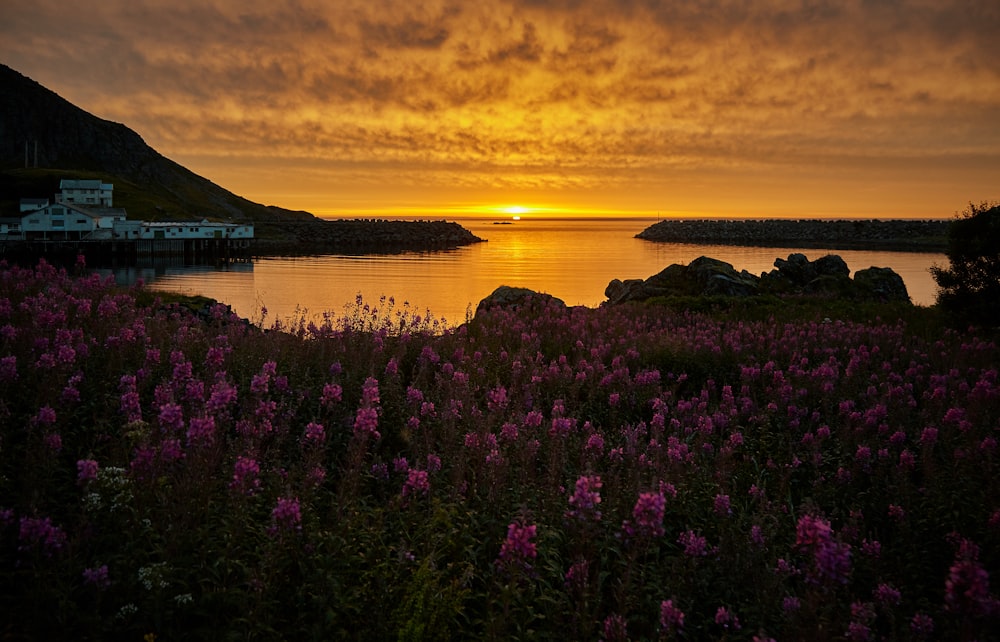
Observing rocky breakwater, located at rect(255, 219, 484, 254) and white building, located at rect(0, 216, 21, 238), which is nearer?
white building, located at rect(0, 216, 21, 238)

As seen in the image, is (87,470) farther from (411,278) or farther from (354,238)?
(354,238)

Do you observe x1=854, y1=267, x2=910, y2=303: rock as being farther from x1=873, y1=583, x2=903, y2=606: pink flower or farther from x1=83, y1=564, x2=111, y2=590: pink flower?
x1=83, y1=564, x2=111, y2=590: pink flower

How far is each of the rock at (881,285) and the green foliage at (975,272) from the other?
10490 millimetres

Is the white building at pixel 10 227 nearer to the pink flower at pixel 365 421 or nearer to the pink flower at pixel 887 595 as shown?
the pink flower at pixel 365 421

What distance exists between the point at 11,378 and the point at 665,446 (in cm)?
631

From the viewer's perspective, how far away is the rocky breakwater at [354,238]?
10186cm

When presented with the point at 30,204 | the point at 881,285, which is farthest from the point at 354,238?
the point at 881,285

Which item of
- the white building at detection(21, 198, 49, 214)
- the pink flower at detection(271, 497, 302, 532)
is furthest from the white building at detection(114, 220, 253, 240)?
the pink flower at detection(271, 497, 302, 532)

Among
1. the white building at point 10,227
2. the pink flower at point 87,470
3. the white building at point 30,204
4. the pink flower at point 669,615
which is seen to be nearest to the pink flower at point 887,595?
the pink flower at point 669,615

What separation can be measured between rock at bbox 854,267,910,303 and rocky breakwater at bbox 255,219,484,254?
75.2 metres

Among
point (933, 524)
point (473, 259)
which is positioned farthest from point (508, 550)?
point (473, 259)

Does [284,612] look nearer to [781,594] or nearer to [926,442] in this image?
[781,594]

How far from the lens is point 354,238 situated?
12119cm

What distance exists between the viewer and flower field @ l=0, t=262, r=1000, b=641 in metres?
3.66
